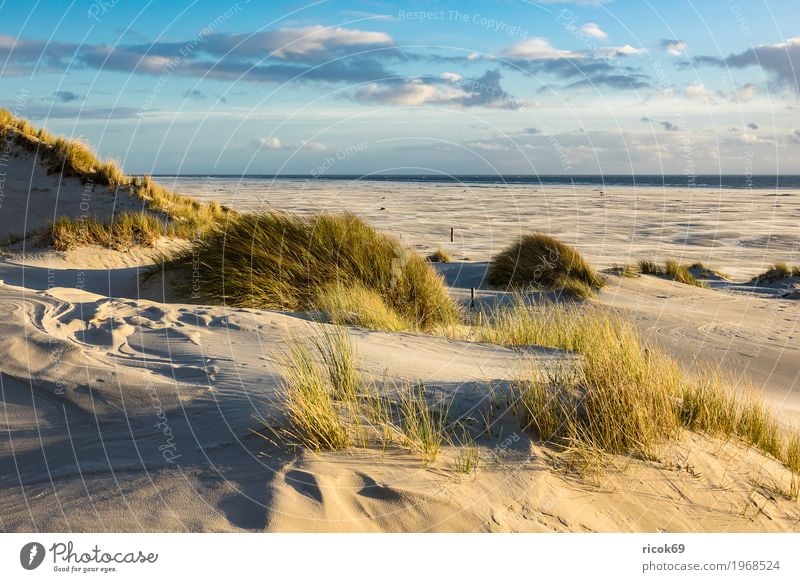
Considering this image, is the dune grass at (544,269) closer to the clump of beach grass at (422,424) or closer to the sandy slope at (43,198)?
the clump of beach grass at (422,424)

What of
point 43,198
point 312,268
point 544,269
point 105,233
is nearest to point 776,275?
point 544,269

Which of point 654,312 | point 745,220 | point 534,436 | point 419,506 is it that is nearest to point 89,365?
point 419,506

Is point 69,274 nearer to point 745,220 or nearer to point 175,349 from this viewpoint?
point 175,349

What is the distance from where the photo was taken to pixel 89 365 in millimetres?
4293

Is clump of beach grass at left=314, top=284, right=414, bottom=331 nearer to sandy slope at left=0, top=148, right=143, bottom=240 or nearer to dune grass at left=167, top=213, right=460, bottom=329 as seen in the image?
dune grass at left=167, top=213, right=460, bottom=329

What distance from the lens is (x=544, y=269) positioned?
39.8 ft

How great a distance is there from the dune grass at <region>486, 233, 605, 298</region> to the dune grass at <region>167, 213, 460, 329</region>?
307 cm

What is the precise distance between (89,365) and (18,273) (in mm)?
6358

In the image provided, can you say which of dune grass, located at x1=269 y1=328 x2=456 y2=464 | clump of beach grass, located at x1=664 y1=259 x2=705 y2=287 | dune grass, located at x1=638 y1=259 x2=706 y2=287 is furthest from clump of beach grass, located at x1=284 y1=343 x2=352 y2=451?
clump of beach grass, located at x1=664 y1=259 x2=705 y2=287

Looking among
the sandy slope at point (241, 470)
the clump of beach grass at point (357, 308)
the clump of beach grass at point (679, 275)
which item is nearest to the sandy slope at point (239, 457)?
the sandy slope at point (241, 470)

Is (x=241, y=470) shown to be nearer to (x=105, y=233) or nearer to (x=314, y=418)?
(x=314, y=418)

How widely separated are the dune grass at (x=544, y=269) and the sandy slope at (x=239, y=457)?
17.8 ft

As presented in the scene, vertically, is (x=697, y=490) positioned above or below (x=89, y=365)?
below

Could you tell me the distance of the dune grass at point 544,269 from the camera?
11578 mm
